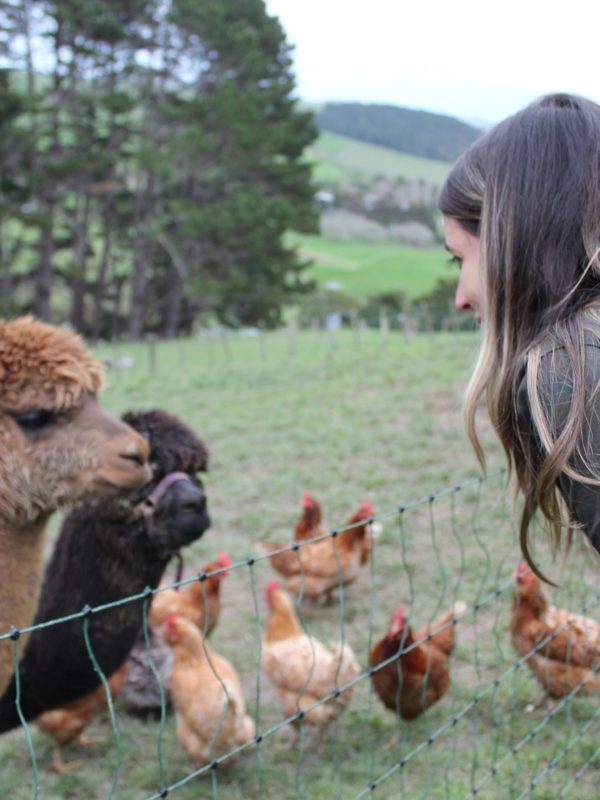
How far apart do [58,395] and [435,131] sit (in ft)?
81.9

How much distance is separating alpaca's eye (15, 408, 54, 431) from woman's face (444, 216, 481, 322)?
155cm

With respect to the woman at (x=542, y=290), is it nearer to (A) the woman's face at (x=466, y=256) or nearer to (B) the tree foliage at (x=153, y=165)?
(A) the woman's face at (x=466, y=256)

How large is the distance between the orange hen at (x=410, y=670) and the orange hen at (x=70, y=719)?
50.4 inches

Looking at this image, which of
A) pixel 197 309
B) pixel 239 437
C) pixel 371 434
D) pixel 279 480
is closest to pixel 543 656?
pixel 279 480

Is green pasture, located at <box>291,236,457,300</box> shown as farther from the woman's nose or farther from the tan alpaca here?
the woman's nose

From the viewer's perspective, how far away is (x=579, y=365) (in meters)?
1.43

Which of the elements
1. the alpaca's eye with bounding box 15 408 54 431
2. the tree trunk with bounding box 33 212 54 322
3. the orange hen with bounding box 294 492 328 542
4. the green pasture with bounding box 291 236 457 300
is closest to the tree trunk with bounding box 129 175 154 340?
the tree trunk with bounding box 33 212 54 322

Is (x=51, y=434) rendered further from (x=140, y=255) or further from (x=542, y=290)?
(x=140, y=255)

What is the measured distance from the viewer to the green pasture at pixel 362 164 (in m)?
62.0

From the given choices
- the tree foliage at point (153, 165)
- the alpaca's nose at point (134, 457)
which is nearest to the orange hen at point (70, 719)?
the alpaca's nose at point (134, 457)

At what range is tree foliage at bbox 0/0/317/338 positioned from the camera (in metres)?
25.4

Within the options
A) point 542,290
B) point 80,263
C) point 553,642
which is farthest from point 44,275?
point 542,290

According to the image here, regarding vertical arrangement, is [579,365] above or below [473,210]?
below

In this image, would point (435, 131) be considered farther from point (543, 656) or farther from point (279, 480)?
point (543, 656)
